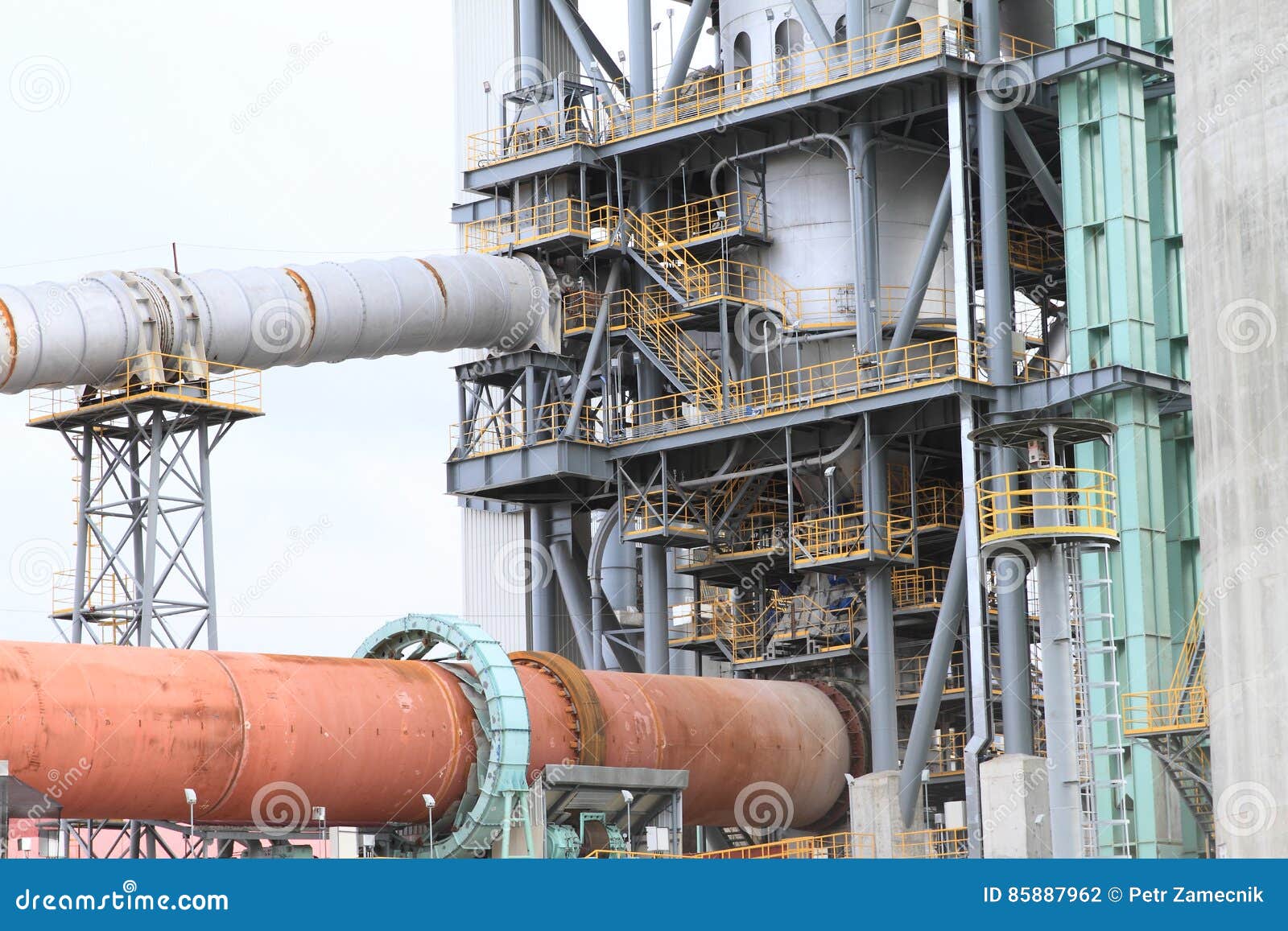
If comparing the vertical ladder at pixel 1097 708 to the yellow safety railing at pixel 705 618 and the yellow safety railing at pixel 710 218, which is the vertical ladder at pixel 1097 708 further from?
the yellow safety railing at pixel 710 218

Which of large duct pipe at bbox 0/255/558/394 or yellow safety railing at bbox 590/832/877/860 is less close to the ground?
large duct pipe at bbox 0/255/558/394

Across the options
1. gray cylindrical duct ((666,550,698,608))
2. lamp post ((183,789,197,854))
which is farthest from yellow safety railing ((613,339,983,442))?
lamp post ((183,789,197,854))

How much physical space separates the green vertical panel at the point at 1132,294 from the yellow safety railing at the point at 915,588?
4.20 m

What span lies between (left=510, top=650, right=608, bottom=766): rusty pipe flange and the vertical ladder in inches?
294

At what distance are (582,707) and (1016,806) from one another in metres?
7.35

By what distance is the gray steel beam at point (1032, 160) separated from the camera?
41.8m

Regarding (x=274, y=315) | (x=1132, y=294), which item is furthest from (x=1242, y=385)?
(x=274, y=315)

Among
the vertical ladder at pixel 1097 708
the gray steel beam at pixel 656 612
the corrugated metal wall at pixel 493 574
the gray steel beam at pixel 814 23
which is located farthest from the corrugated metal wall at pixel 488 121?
the vertical ladder at pixel 1097 708

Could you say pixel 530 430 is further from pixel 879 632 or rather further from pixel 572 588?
pixel 879 632

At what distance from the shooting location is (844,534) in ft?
139

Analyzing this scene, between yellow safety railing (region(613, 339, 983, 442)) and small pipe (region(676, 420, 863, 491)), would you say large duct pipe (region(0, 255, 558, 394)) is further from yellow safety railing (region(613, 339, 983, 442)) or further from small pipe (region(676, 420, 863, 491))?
small pipe (region(676, 420, 863, 491))

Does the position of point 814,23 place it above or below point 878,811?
above

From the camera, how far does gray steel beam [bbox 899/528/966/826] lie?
40094 mm

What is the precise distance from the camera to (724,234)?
44.1 m
